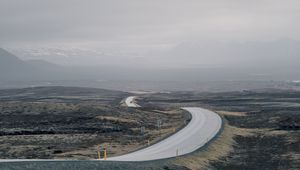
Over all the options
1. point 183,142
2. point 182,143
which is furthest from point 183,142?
point 182,143

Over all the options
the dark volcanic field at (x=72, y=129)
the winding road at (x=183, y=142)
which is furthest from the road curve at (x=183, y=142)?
the dark volcanic field at (x=72, y=129)

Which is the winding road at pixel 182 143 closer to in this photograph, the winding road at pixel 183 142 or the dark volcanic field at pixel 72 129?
the winding road at pixel 183 142

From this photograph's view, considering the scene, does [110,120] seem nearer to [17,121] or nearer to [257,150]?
[17,121]

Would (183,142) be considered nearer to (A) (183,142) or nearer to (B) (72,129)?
(A) (183,142)

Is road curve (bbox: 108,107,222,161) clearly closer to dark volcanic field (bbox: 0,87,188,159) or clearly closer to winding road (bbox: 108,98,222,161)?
winding road (bbox: 108,98,222,161)

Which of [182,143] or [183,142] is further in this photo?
[183,142]

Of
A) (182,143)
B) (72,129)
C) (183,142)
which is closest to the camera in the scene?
(182,143)

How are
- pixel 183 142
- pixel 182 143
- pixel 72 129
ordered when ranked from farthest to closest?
pixel 72 129, pixel 183 142, pixel 182 143

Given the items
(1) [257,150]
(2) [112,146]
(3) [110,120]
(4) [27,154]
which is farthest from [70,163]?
(3) [110,120]

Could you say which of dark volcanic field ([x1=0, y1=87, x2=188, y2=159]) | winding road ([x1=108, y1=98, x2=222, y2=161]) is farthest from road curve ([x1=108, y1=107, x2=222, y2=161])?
dark volcanic field ([x1=0, y1=87, x2=188, y2=159])

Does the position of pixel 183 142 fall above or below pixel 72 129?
below
